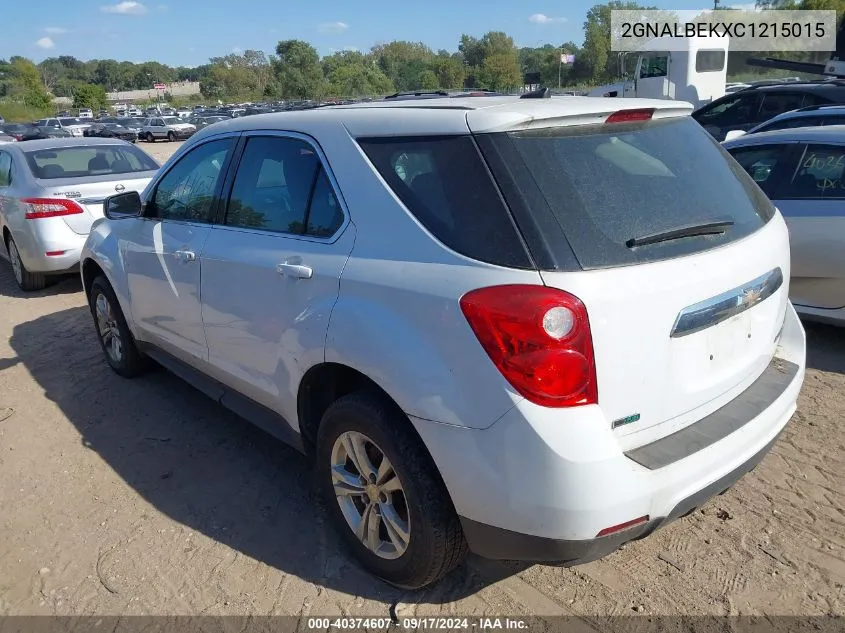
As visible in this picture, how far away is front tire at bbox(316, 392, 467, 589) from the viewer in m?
2.36

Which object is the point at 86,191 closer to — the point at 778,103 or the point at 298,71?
the point at 778,103

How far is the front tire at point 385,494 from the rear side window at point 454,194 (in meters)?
0.67

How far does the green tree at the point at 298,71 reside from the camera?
Answer: 93.4m

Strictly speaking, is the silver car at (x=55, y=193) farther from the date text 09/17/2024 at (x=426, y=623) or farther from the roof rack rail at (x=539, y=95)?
the date text 09/17/2024 at (x=426, y=623)

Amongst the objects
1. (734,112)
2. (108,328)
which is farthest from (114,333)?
(734,112)

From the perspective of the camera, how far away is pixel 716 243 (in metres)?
2.40

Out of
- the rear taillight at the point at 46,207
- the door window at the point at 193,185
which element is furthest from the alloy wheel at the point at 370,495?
the rear taillight at the point at 46,207

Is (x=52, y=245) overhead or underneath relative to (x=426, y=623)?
overhead

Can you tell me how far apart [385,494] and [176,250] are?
76.4 inches

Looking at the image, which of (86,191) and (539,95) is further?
(86,191)

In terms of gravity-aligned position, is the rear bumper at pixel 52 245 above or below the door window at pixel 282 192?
below

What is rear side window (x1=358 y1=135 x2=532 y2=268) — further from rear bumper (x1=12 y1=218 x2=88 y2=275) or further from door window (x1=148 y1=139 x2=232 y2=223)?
rear bumper (x1=12 y1=218 x2=88 y2=275)

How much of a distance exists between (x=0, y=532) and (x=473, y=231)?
2.75 meters

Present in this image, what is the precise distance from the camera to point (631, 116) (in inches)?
99.5
